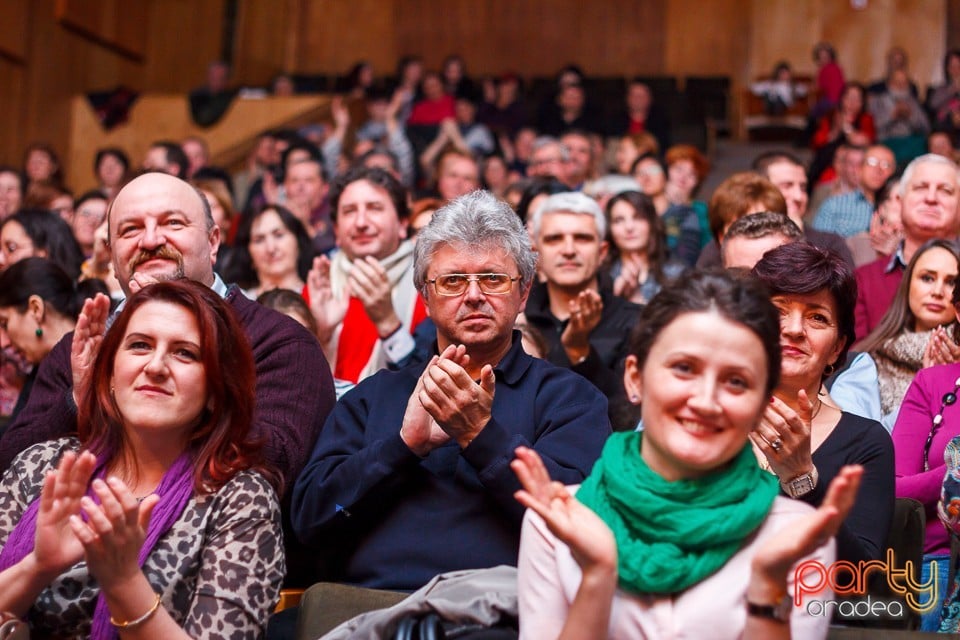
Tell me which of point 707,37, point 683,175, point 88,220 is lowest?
point 88,220

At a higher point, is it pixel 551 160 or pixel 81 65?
pixel 81 65

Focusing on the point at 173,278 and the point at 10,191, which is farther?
the point at 10,191

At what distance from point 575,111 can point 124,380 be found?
6.76 meters

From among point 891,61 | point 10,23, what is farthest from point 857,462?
point 10,23

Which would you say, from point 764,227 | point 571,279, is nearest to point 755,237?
point 764,227

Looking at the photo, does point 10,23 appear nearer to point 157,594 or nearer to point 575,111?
point 575,111

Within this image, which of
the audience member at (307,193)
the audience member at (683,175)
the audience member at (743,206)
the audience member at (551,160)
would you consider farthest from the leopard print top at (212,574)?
the audience member at (683,175)

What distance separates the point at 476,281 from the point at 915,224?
1.85 meters

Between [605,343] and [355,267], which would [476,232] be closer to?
[355,267]

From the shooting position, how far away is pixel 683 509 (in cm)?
153

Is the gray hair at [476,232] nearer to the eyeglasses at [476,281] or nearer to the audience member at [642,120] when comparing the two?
the eyeglasses at [476,281]

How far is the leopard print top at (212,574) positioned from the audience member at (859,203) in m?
3.78

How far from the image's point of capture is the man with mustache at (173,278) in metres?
2.28

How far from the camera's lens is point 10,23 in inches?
342
